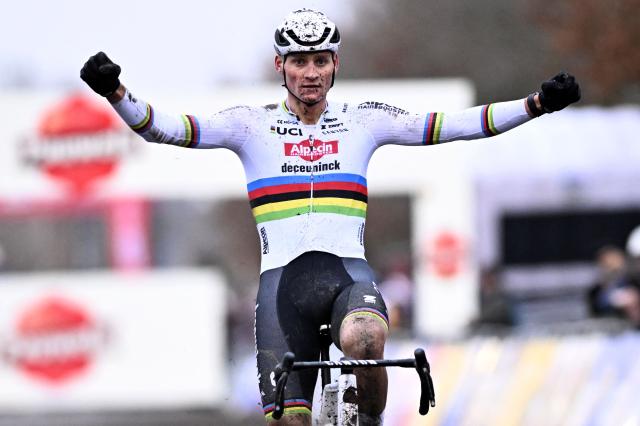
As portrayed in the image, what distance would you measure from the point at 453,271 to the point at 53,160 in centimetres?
664

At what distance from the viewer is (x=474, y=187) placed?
28.7m

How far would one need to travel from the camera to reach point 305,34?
9.26 metres

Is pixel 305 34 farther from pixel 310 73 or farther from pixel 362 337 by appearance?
pixel 362 337

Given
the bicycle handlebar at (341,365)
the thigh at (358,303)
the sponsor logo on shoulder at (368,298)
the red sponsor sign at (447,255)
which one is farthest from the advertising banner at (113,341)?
the bicycle handlebar at (341,365)

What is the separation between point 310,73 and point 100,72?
3.91 ft

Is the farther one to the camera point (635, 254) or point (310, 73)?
point (635, 254)

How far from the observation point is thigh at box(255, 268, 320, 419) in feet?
29.3

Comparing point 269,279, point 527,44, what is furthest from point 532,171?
point 527,44

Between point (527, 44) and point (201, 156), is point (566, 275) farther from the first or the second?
point (527, 44)

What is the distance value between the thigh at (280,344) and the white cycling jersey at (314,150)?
256 millimetres

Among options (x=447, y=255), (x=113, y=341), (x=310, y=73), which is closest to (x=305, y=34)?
(x=310, y=73)

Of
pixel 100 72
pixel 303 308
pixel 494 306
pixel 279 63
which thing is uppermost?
pixel 279 63

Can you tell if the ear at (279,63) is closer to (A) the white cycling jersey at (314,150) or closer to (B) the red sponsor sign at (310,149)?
(A) the white cycling jersey at (314,150)

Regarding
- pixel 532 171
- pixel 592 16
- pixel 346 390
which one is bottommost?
pixel 346 390
